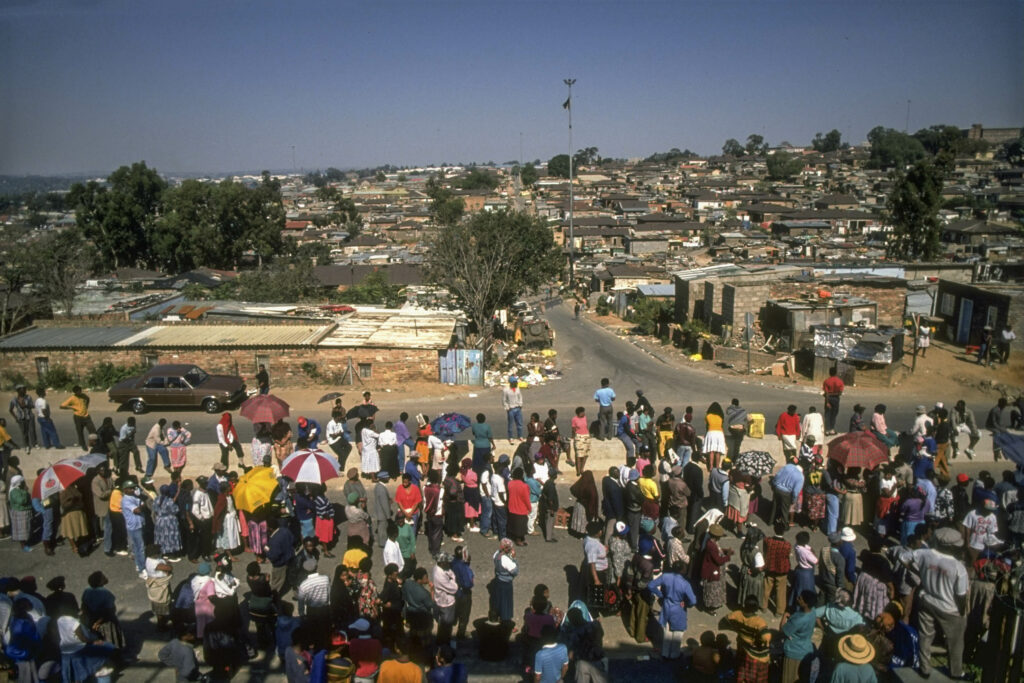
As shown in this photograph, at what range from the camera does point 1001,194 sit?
2857 inches

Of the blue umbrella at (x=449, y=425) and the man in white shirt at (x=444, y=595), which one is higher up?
the blue umbrella at (x=449, y=425)

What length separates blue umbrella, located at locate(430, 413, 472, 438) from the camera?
36.5 feet

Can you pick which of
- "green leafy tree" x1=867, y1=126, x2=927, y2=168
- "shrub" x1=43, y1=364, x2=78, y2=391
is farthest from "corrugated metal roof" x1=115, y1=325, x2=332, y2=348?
"green leafy tree" x1=867, y1=126, x2=927, y2=168

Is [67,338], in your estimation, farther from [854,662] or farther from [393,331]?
[854,662]

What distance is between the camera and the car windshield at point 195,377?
15.9m

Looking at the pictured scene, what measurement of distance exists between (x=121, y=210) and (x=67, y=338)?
3013cm

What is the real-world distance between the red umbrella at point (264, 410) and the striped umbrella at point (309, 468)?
233 centimetres

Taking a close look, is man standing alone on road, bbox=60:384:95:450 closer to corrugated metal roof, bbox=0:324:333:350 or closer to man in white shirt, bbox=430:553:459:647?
corrugated metal roof, bbox=0:324:333:350

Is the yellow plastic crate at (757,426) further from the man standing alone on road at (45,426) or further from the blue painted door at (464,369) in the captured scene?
the man standing alone on road at (45,426)

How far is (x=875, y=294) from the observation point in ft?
75.0

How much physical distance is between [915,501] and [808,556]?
2.00 m

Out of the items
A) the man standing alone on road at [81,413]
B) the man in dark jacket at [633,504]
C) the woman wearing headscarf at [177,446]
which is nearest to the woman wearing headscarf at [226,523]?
the woman wearing headscarf at [177,446]

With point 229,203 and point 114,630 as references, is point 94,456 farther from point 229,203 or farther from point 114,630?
point 229,203

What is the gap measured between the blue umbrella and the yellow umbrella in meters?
3.17
